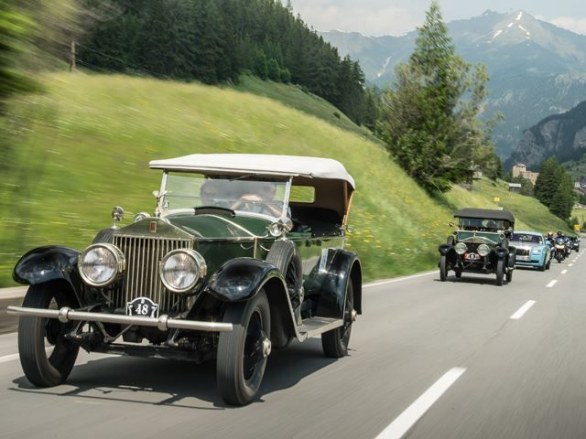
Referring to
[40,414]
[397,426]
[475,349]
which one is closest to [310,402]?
[397,426]

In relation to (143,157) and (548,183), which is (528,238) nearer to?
(143,157)

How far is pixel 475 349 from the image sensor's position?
929 cm

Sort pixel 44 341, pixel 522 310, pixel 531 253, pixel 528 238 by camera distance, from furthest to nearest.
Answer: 1. pixel 528 238
2. pixel 531 253
3. pixel 522 310
4. pixel 44 341

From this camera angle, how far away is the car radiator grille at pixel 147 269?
5.91 meters

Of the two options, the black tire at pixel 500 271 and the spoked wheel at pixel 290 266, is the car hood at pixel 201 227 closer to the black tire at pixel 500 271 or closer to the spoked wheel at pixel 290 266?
the spoked wheel at pixel 290 266

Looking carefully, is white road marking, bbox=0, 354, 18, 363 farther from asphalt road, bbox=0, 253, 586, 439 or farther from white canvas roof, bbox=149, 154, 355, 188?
white canvas roof, bbox=149, 154, 355, 188

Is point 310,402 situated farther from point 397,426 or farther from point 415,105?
point 415,105

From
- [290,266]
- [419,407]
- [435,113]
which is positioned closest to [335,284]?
[290,266]

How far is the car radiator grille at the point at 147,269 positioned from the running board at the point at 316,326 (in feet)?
4.17

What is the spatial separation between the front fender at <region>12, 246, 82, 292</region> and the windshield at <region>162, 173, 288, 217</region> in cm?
150

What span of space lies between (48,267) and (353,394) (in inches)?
101

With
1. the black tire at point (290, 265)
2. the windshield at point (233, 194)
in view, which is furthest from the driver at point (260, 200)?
the black tire at point (290, 265)

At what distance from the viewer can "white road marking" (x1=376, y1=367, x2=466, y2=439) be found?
5.32m

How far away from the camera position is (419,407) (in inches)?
241
